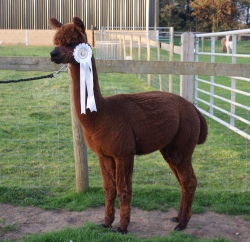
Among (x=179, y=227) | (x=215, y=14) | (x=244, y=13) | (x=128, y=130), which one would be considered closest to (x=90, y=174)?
(x=179, y=227)

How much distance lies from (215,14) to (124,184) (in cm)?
4177

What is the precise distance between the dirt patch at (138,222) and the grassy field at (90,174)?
5.1 inches

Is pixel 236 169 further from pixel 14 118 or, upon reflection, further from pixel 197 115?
pixel 14 118

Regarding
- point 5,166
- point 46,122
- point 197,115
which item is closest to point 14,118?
A: point 46,122

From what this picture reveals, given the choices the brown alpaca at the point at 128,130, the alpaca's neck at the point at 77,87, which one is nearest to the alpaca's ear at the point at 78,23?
the brown alpaca at the point at 128,130

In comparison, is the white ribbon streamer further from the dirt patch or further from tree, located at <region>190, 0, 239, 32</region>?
tree, located at <region>190, 0, 239, 32</region>

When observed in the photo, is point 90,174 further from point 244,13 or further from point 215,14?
point 244,13

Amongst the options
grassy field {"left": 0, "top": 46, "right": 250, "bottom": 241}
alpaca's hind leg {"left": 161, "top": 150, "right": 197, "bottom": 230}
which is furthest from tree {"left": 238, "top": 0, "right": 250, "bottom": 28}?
alpaca's hind leg {"left": 161, "top": 150, "right": 197, "bottom": 230}

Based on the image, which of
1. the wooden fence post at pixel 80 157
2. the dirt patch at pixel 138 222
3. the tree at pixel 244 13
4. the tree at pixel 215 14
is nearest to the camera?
the dirt patch at pixel 138 222

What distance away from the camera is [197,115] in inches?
182

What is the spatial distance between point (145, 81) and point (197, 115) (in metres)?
12.1

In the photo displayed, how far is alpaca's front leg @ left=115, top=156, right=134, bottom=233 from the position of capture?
13.9ft

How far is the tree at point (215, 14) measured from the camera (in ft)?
143

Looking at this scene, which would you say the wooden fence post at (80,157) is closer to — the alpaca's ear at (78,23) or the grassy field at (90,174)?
the grassy field at (90,174)
